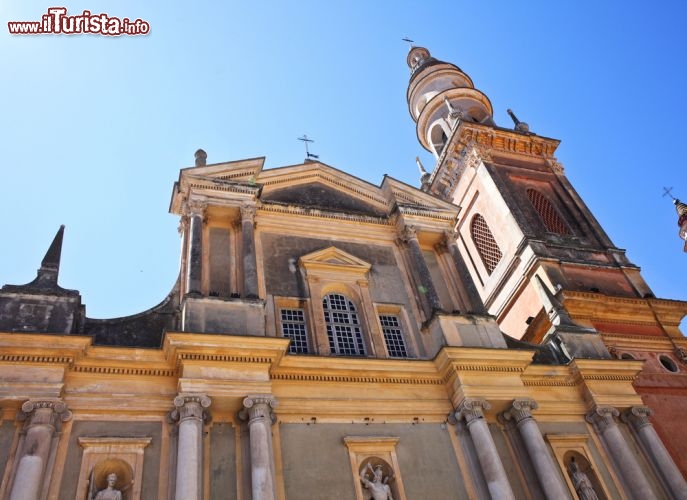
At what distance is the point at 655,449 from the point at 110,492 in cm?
1151

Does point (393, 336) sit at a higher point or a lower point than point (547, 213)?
lower

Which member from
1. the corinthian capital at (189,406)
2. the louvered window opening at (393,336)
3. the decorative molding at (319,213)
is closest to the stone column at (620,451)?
the louvered window opening at (393,336)

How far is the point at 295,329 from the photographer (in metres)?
14.2

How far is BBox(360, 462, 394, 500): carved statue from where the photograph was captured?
11.6m

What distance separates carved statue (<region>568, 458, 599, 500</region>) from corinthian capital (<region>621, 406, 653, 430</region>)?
2135 mm

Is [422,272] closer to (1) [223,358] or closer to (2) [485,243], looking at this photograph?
(1) [223,358]

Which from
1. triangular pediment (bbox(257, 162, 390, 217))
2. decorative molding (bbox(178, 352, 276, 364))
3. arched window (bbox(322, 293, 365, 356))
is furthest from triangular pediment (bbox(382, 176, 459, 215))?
decorative molding (bbox(178, 352, 276, 364))

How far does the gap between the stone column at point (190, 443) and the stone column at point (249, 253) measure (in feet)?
9.70

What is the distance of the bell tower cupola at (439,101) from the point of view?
30.1 m

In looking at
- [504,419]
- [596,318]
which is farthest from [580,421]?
[596,318]

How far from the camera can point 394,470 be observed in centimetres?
1207

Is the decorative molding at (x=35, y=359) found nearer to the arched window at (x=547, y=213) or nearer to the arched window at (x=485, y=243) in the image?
the arched window at (x=485, y=243)

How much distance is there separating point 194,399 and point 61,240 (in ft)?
16.4

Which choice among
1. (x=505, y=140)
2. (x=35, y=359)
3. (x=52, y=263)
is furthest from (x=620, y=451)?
(x=505, y=140)
